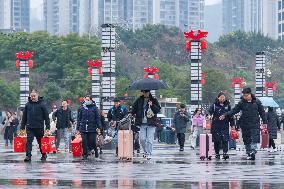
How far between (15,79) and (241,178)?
314ft

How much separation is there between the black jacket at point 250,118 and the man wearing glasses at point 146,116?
1.95 m

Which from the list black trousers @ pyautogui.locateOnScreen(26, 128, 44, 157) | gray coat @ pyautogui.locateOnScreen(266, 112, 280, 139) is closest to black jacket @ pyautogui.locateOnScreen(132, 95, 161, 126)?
black trousers @ pyautogui.locateOnScreen(26, 128, 44, 157)

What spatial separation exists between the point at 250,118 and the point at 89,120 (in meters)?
4.25

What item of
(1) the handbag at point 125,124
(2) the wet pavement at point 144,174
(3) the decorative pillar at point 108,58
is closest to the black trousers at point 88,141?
(1) the handbag at point 125,124

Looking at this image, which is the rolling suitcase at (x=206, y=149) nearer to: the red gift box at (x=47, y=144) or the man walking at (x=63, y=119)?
the red gift box at (x=47, y=144)

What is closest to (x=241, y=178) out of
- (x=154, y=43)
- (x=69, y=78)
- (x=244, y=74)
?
(x=69, y=78)

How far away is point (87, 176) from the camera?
18344 mm

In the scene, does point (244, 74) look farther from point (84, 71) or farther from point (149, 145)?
point (149, 145)

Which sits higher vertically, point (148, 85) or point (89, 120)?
point (148, 85)

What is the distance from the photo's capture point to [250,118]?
24.7m

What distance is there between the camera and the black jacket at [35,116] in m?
25.4

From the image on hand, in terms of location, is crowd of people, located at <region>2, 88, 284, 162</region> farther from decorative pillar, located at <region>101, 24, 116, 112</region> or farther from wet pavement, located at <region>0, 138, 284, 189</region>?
decorative pillar, located at <region>101, 24, 116, 112</region>

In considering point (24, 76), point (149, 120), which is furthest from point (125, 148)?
point (24, 76)

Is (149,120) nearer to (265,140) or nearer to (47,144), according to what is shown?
(47,144)
